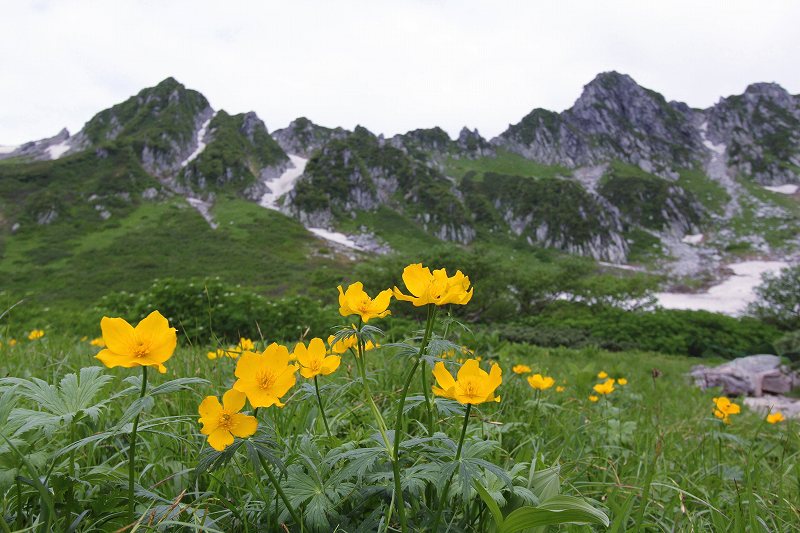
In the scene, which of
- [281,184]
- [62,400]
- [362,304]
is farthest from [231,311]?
[281,184]

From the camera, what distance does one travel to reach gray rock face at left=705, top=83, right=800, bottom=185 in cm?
9962

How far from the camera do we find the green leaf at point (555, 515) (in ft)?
2.73

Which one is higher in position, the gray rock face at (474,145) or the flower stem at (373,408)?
the gray rock face at (474,145)

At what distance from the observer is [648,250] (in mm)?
80562

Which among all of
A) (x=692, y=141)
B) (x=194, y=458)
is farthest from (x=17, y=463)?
(x=692, y=141)

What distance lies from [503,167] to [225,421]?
12096cm

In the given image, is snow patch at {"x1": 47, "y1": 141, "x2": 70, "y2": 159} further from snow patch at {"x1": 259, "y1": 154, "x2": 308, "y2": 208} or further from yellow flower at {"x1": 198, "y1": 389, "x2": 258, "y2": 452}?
yellow flower at {"x1": 198, "y1": 389, "x2": 258, "y2": 452}

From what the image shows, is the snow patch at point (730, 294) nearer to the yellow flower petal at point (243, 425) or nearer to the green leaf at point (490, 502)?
the green leaf at point (490, 502)

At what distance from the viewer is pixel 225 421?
2.79ft

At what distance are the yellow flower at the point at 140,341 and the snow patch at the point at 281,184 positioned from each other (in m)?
78.6

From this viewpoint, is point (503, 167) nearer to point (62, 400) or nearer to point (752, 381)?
point (752, 381)

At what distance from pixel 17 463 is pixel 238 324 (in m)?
7.12

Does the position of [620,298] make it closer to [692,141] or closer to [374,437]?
[374,437]

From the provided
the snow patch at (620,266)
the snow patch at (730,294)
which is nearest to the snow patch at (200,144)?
the snow patch at (620,266)
